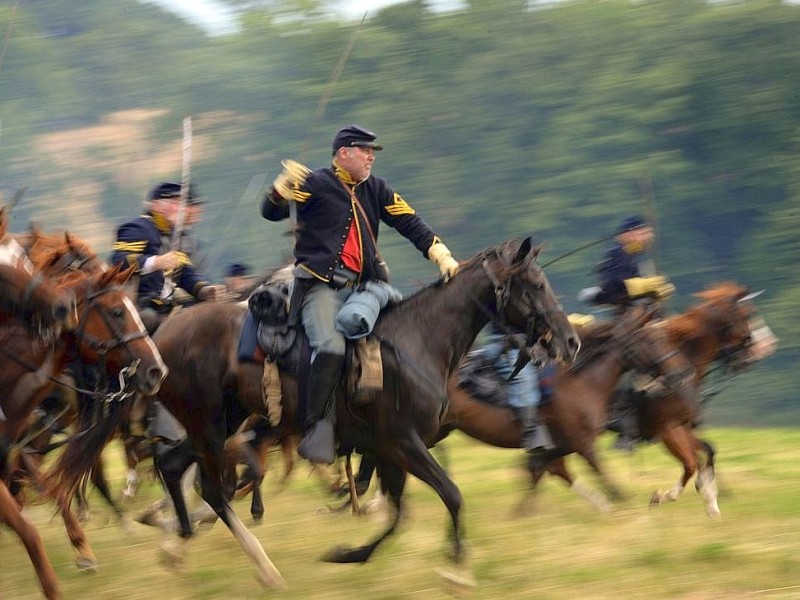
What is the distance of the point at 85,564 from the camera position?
852 cm

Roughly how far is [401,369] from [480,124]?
2918 centimetres

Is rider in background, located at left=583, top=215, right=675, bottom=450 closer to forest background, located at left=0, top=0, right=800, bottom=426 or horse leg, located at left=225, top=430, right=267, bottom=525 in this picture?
horse leg, located at left=225, top=430, right=267, bottom=525

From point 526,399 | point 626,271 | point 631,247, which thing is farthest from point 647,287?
point 526,399

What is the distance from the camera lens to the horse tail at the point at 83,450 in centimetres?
809

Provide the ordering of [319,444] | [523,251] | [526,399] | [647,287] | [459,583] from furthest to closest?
[647,287] < [526,399] < [523,251] < [319,444] < [459,583]

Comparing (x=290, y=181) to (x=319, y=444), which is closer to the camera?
(x=319, y=444)

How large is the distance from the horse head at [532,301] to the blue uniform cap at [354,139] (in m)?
1.07

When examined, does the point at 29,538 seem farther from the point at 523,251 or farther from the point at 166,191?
the point at 166,191

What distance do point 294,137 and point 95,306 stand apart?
96.1ft

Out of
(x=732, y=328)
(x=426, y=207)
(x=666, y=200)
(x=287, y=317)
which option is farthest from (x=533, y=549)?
(x=426, y=207)

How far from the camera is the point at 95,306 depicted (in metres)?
7.52

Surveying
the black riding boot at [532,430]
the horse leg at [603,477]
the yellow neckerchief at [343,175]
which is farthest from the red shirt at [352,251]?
the horse leg at [603,477]

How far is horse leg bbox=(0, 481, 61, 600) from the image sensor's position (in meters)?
6.90

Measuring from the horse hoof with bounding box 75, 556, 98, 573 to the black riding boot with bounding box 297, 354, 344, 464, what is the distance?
5.80ft
